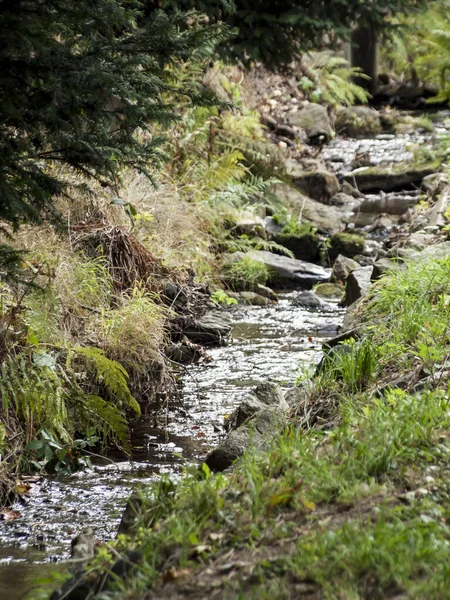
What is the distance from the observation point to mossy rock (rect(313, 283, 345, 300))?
33.6 feet

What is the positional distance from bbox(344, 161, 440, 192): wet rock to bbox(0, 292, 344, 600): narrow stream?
266 inches

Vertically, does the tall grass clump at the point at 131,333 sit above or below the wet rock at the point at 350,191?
above

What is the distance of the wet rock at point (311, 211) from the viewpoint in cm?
1298

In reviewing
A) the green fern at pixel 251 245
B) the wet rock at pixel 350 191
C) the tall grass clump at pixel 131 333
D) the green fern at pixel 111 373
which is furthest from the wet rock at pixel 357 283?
the wet rock at pixel 350 191

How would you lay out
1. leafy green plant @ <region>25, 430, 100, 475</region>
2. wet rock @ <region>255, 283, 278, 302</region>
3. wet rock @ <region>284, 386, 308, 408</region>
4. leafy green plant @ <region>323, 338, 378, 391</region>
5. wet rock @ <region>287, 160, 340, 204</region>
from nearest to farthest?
leafy green plant @ <region>25, 430, 100, 475</region>, leafy green plant @ <region>323, 338, 378, 391</region>, wet rock @ <region>284, 386, 308, 408</region>, wet rock @ <region>255, 283, 278, 302</region>, wet rock @ <region>287, 160, 340, 204</region>

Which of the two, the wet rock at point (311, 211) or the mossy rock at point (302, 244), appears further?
the wet rock at point (311, 211)

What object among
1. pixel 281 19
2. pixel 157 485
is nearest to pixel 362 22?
pixel 281 19

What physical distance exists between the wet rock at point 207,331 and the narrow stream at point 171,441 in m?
0.12

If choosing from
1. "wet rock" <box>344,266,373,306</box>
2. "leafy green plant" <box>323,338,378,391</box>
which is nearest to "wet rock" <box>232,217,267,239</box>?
"wet rock" <box>344,266,373,306</box>

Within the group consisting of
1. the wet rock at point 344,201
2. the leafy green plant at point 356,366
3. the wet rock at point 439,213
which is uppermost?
the leafy green plant at point 356,366

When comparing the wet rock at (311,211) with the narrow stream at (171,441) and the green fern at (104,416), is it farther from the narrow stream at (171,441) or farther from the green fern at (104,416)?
the green fern at (104,416)

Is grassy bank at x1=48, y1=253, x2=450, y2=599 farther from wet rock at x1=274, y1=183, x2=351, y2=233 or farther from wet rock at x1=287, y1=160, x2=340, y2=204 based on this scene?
wet rock at x1=287, y1=160, x2=340, y2=204

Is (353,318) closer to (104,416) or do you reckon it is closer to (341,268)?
(104,416)

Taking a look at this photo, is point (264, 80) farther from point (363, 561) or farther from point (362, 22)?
point (363, 561)
